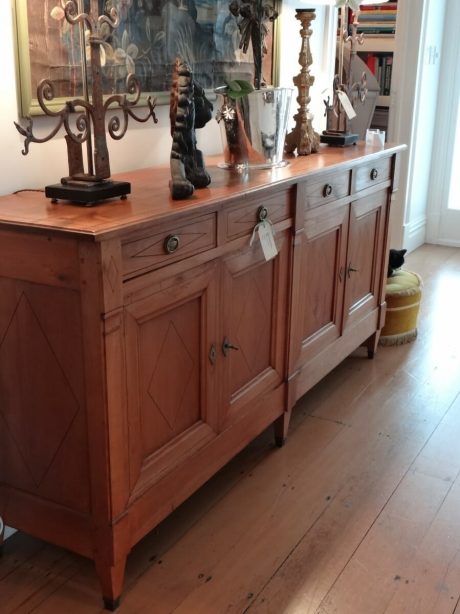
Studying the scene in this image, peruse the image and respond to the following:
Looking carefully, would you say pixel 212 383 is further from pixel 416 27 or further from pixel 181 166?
pixel 416 27

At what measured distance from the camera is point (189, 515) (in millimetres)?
2039

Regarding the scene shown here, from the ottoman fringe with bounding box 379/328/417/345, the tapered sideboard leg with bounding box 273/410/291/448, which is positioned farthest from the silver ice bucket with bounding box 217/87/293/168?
the ottoman fringe with bounding box 379/328/417/345

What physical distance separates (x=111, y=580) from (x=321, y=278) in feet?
4.14

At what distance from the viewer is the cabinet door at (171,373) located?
1.62 m

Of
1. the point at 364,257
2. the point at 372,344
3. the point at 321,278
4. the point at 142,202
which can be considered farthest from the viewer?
the point at 372,344

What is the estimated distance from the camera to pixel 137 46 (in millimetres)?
2057

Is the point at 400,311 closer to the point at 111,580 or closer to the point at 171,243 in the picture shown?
the point at 171,243

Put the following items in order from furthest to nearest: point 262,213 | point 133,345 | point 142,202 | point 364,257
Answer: point 364,257
point 262,213
point 142,202
point 133,345

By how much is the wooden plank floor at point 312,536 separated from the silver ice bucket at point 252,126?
94cm

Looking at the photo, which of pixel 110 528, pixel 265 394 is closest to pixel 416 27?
pixel 265 394

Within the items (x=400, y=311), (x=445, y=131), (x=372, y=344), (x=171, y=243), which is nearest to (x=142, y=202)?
(x=171, y=243)

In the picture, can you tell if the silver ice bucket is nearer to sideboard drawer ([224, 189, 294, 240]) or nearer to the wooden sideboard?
the wooden sideboard

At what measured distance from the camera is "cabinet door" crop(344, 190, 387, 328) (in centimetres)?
269

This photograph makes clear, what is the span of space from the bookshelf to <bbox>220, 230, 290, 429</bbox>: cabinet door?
268cm
